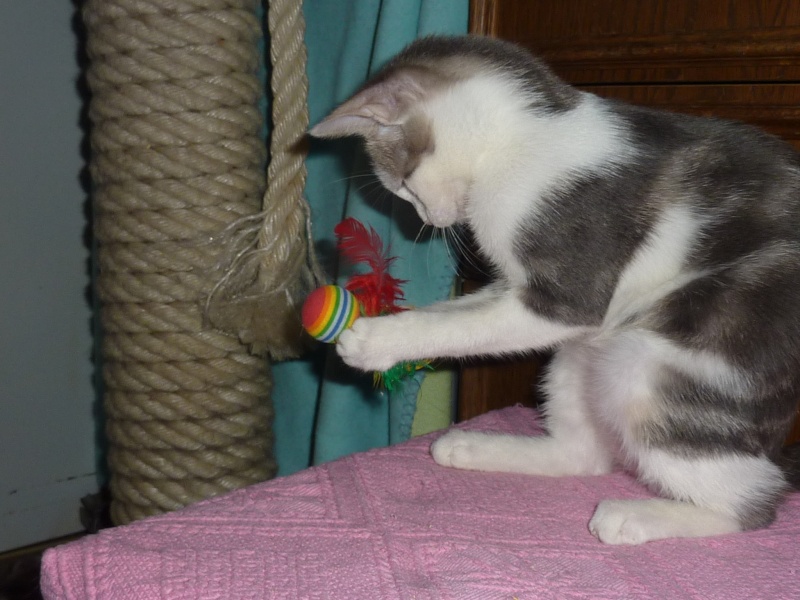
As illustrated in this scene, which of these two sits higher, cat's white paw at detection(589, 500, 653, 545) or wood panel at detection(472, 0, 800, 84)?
wood panel at detection(472, 0, 800, 84)

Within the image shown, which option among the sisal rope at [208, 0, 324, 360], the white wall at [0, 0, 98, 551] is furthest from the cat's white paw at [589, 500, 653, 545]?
the white wall at [0, 0, 98, 551]

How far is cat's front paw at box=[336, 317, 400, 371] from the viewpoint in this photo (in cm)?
93

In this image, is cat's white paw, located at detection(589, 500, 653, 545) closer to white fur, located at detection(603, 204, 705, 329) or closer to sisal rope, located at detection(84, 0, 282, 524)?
white fur, located at detection(603, 204, 705, 329)

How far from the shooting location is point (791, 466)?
1.00 metres

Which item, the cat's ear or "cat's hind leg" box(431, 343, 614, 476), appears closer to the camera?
the cat's ear

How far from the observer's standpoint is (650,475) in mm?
924

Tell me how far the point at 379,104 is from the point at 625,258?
0.37 meters

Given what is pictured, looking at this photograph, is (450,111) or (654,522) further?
(450,111)

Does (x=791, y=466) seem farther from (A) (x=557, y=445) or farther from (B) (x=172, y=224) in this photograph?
(B) (x=172, y=224)

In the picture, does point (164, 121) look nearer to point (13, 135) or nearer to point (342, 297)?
point (342, 297)

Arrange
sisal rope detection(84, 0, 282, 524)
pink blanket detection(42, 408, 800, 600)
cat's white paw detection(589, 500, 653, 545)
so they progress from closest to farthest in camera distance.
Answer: pink blanket detection(42, 408, 800, 600) → cat's white paw detection(589, 500, 653, 545) → sisal rope detection(84, 0, 282, 524)

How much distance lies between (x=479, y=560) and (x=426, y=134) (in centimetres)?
53

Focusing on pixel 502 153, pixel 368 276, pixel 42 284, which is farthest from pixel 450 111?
pixel 42 284

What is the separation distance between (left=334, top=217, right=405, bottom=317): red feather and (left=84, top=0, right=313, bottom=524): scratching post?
0.28 m
